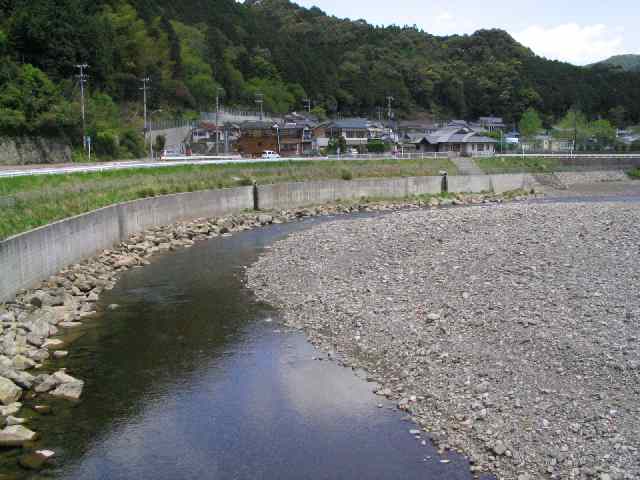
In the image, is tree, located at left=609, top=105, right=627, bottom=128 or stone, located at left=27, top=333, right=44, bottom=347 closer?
stone, located at left=27, top=333, right=44, bottom=347

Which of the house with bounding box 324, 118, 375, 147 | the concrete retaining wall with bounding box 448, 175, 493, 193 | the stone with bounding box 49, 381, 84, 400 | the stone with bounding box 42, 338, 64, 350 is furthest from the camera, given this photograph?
the house with bounding box 324, 118, 375, 147

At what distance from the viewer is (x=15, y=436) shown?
9.03m

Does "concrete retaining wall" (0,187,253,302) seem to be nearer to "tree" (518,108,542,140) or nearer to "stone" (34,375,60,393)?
"stone" (34,375,60,393)

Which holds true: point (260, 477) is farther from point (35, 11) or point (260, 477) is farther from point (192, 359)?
point (35, 11)

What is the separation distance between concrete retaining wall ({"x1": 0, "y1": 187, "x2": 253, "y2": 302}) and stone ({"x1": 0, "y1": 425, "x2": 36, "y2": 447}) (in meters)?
6.82

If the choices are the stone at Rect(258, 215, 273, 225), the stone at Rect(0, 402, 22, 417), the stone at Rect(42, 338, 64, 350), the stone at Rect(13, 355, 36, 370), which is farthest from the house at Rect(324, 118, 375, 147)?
the stone at Rect(0, 402, 22, 417)

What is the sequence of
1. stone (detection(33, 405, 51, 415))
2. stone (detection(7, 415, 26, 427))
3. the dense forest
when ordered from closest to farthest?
stone (detection(7, 415, 26, 427)), stone (detection(33, 405, 51, 415)), the dense forest

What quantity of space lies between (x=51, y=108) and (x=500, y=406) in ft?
147

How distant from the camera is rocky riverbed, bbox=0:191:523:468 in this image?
32.8 feet

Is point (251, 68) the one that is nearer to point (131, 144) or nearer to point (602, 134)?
point (131, 144)

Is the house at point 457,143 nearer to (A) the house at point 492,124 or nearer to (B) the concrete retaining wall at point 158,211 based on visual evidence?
(B) the concrete retaining wall at point 158,211

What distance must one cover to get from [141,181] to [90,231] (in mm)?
11475

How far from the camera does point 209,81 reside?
8531cm

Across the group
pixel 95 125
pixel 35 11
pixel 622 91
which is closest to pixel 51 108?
pixel 95 125
